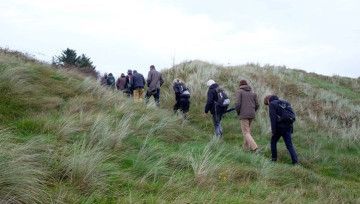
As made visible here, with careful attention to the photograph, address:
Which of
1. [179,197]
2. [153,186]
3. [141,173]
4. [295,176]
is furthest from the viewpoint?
[295,176]

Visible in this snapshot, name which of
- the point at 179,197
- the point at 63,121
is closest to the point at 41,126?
the point at 63,121

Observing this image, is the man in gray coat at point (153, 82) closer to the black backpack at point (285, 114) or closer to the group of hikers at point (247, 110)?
the group of hikers at point (247, 110)

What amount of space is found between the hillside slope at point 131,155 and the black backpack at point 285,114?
1.08 m

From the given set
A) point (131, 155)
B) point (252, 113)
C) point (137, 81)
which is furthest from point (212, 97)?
point (131, 155)

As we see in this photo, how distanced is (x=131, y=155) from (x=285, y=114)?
466cm

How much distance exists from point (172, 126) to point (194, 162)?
3432mm

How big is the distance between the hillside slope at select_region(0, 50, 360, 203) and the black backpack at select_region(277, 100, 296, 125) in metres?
1.08

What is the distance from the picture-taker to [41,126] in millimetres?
7434

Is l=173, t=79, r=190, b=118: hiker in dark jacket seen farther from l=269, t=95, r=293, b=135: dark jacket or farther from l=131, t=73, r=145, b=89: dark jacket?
l=269, t=95, r=293, b=135: dark jacket

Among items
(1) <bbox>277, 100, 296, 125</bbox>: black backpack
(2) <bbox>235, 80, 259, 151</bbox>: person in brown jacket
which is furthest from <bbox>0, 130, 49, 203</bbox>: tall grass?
(2) <bbox>235, 80, 259, 151</bbox>: person in brown jacket

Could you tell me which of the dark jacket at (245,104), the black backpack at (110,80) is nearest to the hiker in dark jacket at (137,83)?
the black backpack at (110,80)

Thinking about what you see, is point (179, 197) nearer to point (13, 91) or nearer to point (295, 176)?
point (295, 176)

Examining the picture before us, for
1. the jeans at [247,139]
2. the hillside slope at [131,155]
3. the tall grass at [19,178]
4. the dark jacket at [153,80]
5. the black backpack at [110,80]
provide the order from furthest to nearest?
the black backpack at [110,80]
the dark jacket at [153,80]
the jeans at [247,139]
the hillside slope at [131,155]
the tall grass at [19,178]

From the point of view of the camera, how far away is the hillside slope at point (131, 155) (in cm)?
530
